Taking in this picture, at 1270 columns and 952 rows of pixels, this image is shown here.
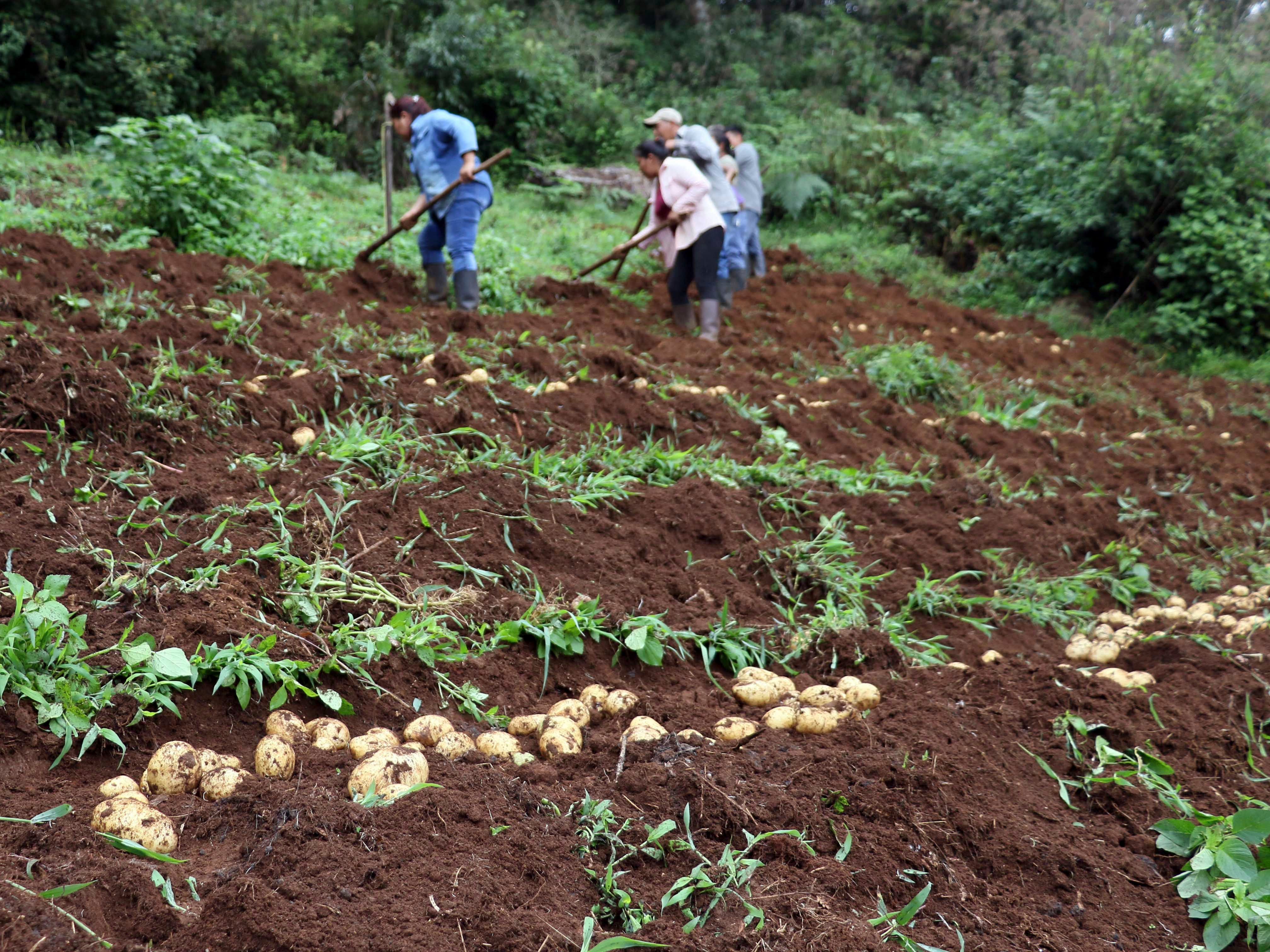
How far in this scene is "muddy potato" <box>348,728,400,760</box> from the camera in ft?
7.27

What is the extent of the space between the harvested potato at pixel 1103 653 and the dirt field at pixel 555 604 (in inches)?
2.8

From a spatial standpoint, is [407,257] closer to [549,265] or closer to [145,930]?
[549,265]

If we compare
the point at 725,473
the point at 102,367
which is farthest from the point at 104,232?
the point at 725,473

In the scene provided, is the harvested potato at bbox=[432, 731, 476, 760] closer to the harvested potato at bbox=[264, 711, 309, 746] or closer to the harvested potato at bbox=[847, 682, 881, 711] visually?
the harvested potato at bbox=[264, 711, 309, 746]

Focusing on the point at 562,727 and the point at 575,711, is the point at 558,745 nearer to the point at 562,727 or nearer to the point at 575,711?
the point at 562,727

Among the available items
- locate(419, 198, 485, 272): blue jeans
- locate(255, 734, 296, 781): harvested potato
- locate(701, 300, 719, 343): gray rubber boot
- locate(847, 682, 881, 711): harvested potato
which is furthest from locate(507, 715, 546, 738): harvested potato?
locate(701, 300, 719, 343): gray rubber boot

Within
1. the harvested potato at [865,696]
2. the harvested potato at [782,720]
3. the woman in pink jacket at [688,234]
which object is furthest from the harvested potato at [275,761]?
the woman in pink jacket at [688,234]

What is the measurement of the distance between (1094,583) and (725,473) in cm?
172

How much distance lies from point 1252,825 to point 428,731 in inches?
71.2

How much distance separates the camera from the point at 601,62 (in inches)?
747

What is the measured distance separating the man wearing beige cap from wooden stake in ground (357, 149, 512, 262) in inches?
61.6

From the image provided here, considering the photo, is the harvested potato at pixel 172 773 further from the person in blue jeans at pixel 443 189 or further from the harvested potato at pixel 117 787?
the person in blue jeans at pixel 443 189

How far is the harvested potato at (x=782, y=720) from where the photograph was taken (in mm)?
2531

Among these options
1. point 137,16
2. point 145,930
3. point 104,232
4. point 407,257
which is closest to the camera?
point 145,930
